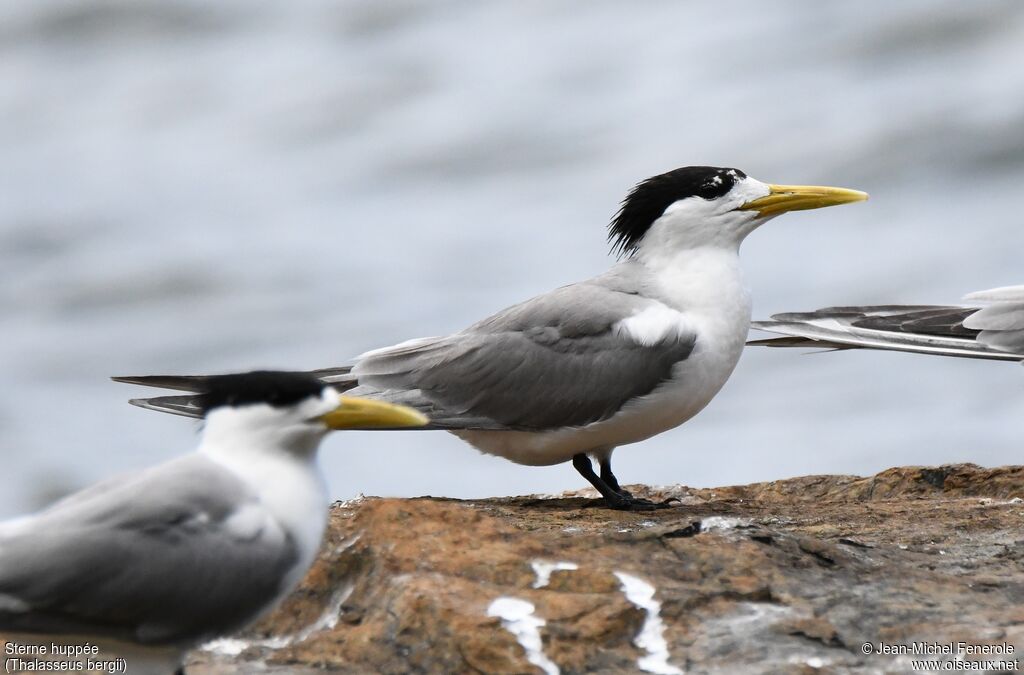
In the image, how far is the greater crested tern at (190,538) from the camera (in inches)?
160

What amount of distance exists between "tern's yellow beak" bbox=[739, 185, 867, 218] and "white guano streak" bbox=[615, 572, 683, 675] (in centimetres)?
234

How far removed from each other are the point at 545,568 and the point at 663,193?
231 centimetres

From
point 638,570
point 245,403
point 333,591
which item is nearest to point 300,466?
point 245,403

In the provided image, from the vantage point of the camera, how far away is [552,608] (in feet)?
15.5

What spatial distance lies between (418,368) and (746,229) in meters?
1.47

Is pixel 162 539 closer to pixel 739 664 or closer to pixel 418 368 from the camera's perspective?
pixel 739 664

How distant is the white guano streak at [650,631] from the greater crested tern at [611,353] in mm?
1455

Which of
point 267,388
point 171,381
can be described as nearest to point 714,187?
point 171,381

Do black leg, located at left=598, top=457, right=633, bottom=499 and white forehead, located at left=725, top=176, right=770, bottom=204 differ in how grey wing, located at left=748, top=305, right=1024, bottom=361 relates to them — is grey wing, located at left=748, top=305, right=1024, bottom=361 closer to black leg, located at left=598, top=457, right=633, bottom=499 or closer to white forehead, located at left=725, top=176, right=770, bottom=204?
white forehead, located at left=725, top=176, right=770, bottom=204

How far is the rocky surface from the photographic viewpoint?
458 cm

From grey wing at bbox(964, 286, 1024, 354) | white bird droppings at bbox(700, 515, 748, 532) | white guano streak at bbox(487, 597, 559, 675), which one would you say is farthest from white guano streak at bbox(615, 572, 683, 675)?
grey wing at bbox(964, 286, 1024, 354)

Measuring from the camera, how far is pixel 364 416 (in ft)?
14.8

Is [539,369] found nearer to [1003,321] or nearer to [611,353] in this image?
[611,353]

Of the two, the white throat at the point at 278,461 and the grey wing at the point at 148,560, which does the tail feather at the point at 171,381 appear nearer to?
the white throat at the point at 278,461
